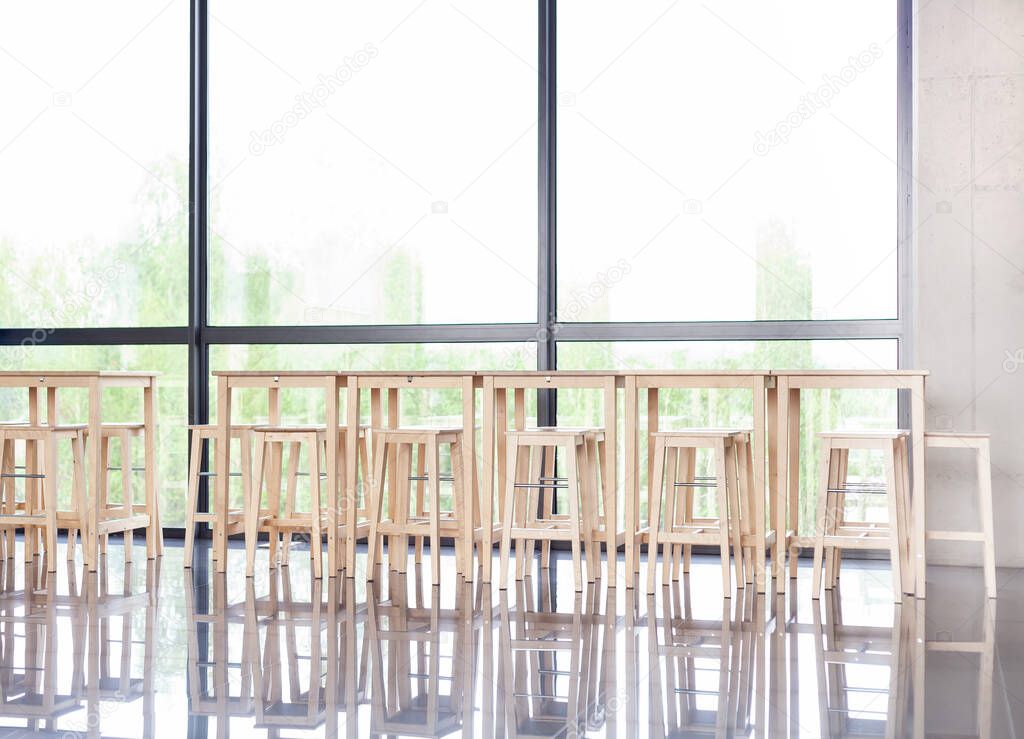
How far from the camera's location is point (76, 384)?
4.52m

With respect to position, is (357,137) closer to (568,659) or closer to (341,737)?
(568,659)

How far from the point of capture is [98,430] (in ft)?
14.8

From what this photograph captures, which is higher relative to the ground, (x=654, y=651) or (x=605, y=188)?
(x=605, y=188)

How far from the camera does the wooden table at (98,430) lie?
4.47 meters

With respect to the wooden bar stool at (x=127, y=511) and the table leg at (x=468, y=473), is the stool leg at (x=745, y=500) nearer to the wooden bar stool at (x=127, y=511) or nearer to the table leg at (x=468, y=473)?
the table leg at (x=468, y=473)

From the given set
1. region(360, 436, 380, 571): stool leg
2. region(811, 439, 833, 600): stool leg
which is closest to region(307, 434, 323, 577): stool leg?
region(360, 436, 380, 571): stool leg

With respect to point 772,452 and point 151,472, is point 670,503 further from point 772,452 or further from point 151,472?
point 151,472

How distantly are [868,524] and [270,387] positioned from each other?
8.25 ft

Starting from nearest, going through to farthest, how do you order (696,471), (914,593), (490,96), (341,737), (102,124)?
(341,737) → (914,593) → (696,471) → (490,96) → (102,124)

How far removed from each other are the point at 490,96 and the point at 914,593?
10.1 ft

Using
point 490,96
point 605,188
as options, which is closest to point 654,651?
point 605,188

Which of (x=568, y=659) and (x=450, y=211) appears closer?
(x=568, y=659)

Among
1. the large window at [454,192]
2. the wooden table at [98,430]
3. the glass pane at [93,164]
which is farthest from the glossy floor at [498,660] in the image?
the glass pane at [93,164]

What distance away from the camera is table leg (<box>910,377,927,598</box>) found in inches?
152
